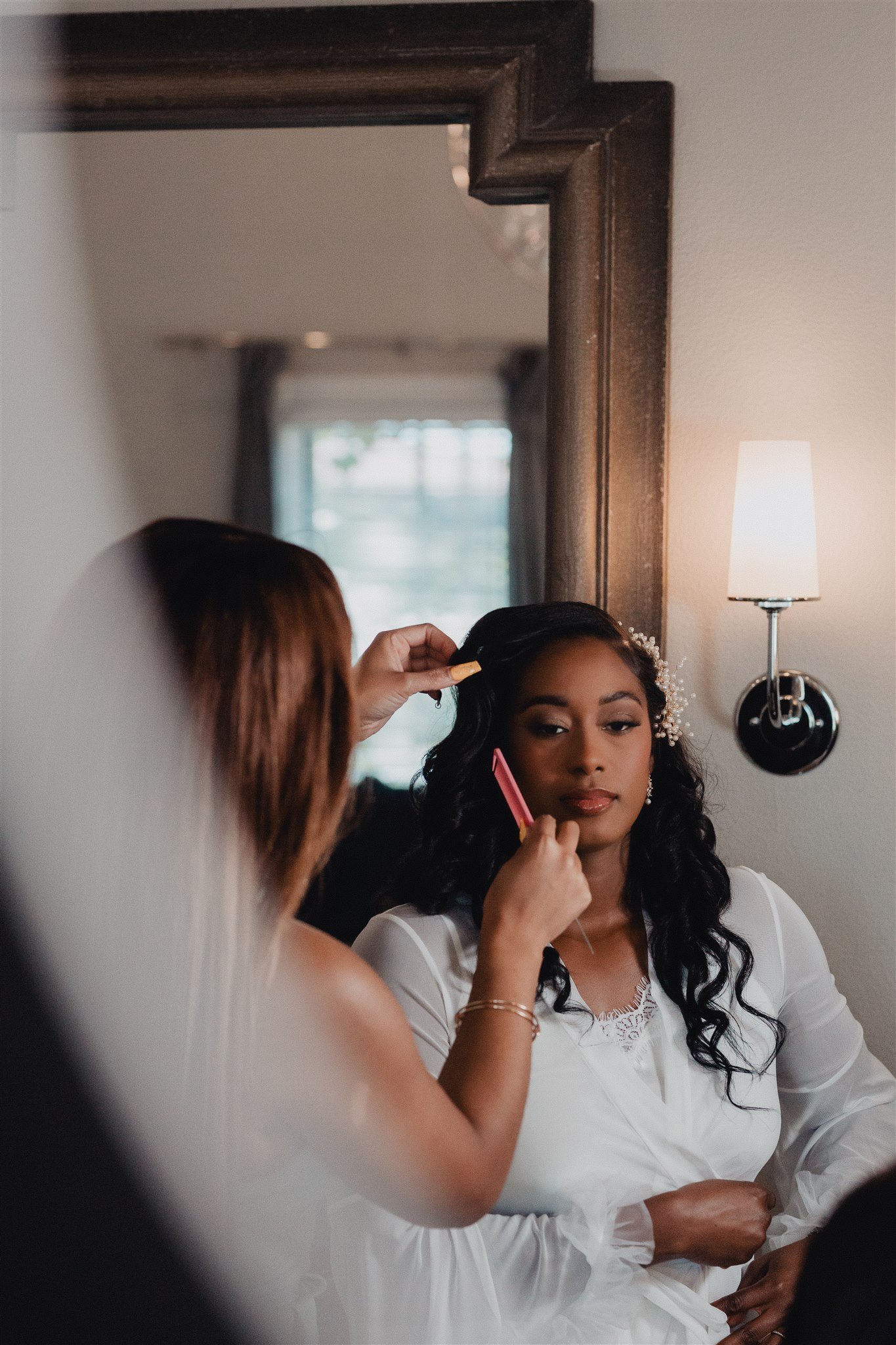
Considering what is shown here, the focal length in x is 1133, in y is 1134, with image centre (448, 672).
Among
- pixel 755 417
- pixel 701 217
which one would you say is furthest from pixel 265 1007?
pixel 701 217

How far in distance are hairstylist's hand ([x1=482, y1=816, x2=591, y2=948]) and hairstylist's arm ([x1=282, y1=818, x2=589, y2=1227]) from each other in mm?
86

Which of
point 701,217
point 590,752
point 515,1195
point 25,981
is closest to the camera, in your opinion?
point 25,981

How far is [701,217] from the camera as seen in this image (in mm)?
1618

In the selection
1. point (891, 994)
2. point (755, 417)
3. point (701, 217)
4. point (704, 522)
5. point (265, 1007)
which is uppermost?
point (701, 217)

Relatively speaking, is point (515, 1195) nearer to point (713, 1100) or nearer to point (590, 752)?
point (713, 1100)

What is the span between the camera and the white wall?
5.25 feet

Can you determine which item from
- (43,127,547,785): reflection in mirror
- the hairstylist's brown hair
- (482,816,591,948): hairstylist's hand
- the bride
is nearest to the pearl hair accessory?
the bride

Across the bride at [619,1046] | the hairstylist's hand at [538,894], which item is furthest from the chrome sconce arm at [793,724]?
the hairstylist's hand at [538,894]

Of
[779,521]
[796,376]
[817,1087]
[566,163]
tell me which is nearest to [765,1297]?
[817,1087]

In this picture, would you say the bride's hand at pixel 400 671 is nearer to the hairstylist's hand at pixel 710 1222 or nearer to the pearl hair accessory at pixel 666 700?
the pearl hair accessory at pixel 666 700

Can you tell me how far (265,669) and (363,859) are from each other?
863mm

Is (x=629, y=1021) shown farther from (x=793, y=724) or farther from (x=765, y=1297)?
(x=793, y=724)

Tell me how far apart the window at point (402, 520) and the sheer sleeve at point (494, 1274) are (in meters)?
0.62

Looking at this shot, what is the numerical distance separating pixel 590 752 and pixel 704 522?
479 millimetres
